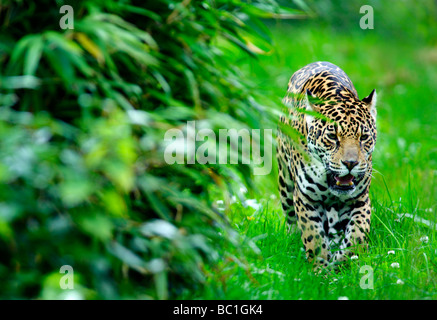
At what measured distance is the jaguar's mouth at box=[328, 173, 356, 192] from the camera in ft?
14.1

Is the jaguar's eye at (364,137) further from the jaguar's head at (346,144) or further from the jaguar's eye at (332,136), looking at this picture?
the jaguar's eye at (332,136)

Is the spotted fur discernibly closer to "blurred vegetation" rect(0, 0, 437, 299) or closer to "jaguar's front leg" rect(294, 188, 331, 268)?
"jaguar's front leg" rect(294, 188, 331, 268)

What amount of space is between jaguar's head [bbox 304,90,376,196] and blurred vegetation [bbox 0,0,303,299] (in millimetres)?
1136

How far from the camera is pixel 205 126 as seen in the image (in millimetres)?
2900

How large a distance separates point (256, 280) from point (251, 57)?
1295mm

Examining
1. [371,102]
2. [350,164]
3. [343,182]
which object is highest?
[371,102]

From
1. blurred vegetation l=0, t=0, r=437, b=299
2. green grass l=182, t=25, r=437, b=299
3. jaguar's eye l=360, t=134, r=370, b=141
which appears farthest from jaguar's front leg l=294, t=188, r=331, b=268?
jaguar's eye l=360, t=134, r=370, b=141

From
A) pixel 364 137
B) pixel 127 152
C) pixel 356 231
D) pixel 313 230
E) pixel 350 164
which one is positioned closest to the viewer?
pixel 127 152

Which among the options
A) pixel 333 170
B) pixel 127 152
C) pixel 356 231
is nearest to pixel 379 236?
pixel 356 231

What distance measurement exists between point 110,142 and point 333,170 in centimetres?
217

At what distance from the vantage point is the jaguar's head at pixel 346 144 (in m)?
4.23

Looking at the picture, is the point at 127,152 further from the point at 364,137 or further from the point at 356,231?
the point at 356,231

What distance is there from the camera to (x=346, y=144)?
4262mm

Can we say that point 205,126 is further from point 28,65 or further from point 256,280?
point 256,280
